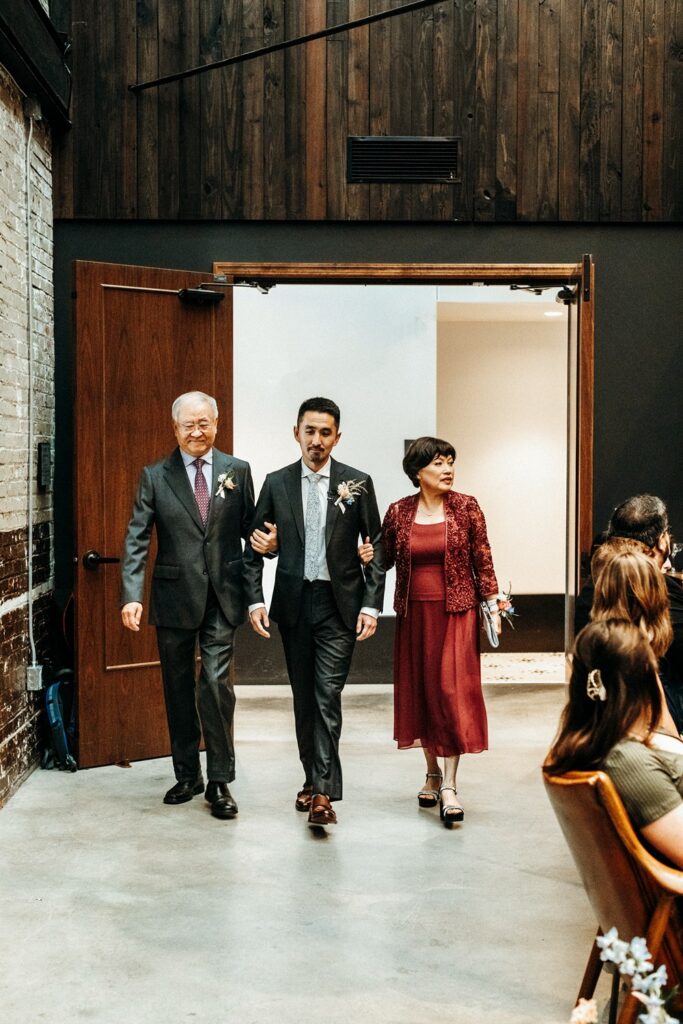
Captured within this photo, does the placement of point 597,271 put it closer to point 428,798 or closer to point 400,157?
point 400,157

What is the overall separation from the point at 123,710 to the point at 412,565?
1.74m

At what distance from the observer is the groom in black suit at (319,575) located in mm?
4750

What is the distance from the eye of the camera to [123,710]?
5.79 metres

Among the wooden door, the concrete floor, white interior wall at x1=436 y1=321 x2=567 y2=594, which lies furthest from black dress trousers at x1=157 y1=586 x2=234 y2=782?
white interior wall at x1=436 y1=321 x2=567 y2=594

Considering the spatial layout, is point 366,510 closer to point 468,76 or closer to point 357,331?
point 468,76

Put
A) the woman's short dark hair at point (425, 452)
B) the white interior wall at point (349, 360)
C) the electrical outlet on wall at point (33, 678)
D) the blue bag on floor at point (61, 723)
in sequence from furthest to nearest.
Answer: the white interior wall at point (349, 360)
the blue bag on floor at point (61, 723)
the electrical outlet on wall at point (33, 678)
the woman's short dark hair at point (425, 452)

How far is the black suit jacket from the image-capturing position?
479 cm

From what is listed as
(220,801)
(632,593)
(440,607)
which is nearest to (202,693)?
(220,801)

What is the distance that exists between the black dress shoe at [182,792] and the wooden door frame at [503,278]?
229 centimetres

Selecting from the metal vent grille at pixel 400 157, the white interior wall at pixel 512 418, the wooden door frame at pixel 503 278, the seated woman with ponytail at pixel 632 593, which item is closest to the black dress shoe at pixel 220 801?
the wooden door frame at pixel 503 278

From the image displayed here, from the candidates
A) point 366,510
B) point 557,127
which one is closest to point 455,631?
point 366,510

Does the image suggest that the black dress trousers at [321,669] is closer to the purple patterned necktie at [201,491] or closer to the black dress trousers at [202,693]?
the black dress trousers at [202,693]

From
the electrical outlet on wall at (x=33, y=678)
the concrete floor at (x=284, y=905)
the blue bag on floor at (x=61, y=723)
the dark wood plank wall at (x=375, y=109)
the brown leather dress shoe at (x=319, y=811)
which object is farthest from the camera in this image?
the dark wood plank wall at (x=375, y=109)

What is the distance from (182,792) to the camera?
5176 millimetres
